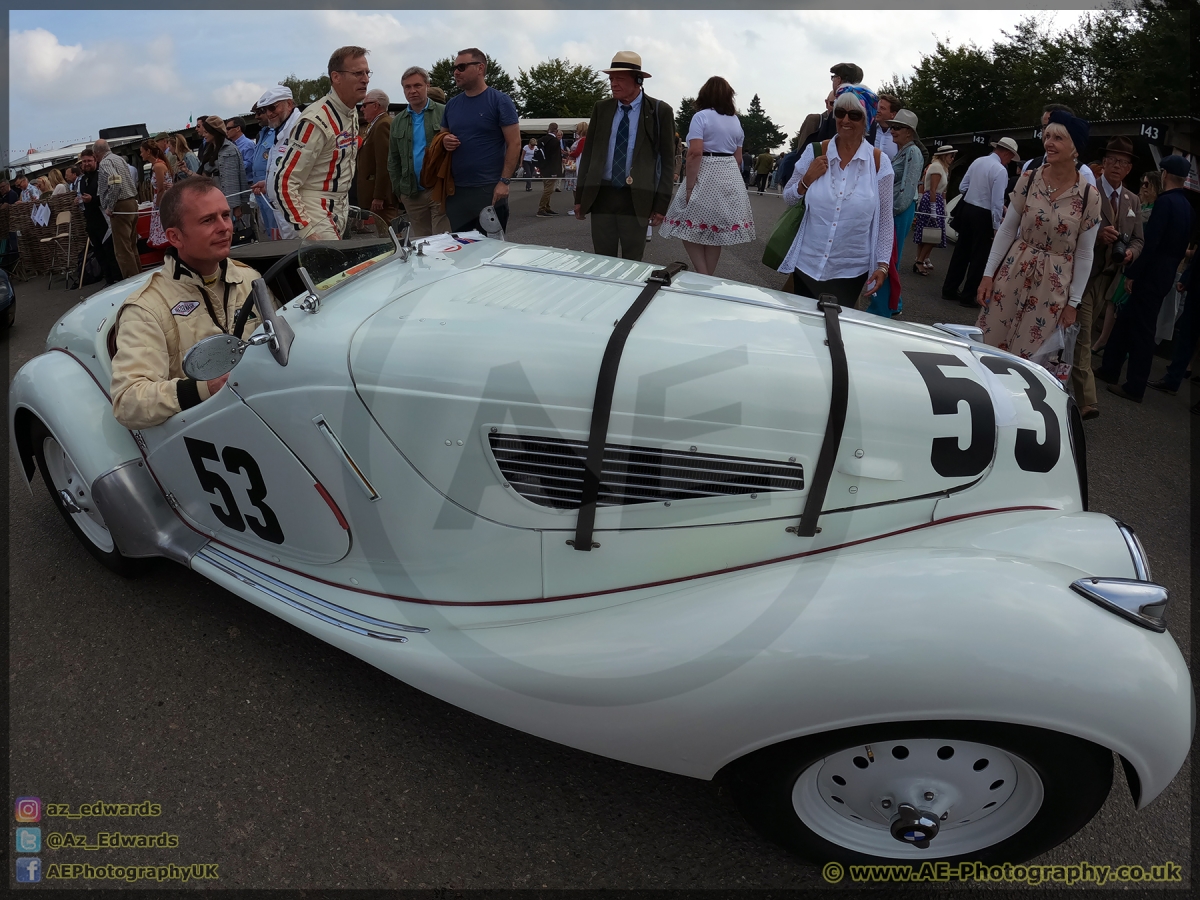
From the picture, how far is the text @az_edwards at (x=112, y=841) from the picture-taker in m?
2.15

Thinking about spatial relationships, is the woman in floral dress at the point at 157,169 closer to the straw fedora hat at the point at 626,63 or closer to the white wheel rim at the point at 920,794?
the straw fedora hat at the point at 626,63

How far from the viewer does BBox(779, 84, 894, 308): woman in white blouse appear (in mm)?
4051

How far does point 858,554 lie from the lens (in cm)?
204

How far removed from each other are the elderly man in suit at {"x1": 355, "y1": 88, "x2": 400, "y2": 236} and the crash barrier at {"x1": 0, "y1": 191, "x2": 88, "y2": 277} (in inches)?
246

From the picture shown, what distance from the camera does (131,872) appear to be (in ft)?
6.86

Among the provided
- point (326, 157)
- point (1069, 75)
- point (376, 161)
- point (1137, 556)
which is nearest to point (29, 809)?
point (1137, 556)

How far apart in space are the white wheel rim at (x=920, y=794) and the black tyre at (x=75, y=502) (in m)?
2.88

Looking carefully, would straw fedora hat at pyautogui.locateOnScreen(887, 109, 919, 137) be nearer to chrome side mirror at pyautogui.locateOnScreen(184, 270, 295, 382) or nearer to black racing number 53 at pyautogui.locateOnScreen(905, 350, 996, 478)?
black racing number 53 at pyautogui.locateOnScreen(905, 350, 996, 478)

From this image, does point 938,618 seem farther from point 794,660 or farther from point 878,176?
point 878,176

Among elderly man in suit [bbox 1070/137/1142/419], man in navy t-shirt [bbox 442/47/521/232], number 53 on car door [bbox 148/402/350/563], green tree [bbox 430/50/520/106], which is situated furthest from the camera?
green tree [bbox 430/50/520/106]

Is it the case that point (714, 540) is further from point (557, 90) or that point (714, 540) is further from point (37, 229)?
point (557, 90)

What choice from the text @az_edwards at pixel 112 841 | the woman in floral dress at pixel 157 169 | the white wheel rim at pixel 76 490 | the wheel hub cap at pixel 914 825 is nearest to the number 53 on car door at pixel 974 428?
the wheel hub cap at pixel 914 825

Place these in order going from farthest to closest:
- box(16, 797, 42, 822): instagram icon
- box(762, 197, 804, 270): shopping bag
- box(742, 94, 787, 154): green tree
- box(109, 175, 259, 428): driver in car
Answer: box(742, 94, 787, 154): green tree → box(762, 197, 804, 270): shopping bag → box(109, 175, 259, 428): driver in car → box(16, 797, 42, 822): instagram icon

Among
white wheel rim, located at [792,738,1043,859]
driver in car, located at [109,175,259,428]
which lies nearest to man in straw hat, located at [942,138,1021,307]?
white wheel rim, located at [792,738,1043,859]
